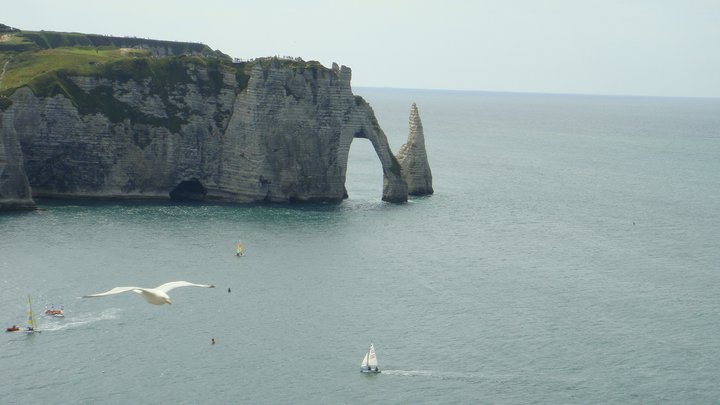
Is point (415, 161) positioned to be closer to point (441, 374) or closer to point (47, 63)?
point (47, 63)

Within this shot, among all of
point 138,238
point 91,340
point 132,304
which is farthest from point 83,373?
point 138,238

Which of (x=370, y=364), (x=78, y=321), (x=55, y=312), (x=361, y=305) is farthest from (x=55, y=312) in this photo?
(x=370, y=364)

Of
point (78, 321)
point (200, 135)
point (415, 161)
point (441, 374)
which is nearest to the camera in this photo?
point (441, 374)

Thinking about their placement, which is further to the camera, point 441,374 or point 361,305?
point 361,305

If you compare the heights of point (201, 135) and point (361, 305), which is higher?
point (201, 135)

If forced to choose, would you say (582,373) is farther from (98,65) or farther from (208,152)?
(98,65)

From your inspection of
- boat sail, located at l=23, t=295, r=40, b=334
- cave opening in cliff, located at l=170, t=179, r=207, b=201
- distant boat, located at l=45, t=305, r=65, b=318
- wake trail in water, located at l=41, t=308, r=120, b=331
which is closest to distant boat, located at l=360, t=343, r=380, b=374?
wake trail in water, located at l=41, t=308, r=120, b=331

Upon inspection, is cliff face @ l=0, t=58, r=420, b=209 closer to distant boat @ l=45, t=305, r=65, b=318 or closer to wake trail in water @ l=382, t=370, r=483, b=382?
distant boat @ l=45, t=305, r=65, b=318
